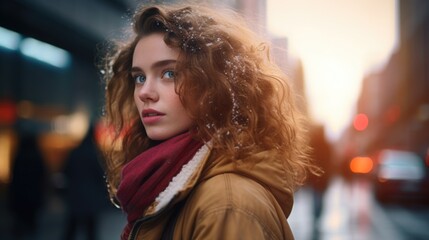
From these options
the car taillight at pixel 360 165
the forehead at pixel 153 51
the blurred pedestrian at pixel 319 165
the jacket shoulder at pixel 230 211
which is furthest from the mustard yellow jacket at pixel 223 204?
the car taillight at pixel 360 165

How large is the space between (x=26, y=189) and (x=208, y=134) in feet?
28.6

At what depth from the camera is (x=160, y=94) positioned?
1840 millimetres

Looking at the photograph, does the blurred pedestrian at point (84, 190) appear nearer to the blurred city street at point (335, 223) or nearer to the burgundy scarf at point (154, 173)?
the blurred city street at point (335, 223)

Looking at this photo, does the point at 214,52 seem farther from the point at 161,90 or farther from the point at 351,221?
the point at 351,221

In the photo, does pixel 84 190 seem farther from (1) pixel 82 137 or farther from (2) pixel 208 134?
(2) pixel 208 134

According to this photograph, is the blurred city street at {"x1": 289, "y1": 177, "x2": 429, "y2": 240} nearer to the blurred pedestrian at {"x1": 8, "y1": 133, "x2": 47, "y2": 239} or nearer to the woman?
the blurred pedestrian at {"x1": 8, "y1": 133, "x2": 47, "y2": 239}

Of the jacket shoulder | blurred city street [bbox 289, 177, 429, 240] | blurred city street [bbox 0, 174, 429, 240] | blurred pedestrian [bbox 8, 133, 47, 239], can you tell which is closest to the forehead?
the jacket shoulder

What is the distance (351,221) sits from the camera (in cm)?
1188

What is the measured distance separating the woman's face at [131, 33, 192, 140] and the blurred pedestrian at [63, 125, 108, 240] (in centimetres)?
582

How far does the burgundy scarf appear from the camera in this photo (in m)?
1.74

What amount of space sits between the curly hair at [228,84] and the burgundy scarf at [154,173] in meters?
0.06

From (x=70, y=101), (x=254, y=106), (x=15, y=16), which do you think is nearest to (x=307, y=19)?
(x=254, y=106)

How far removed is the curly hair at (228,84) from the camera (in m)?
Answer: 1.79

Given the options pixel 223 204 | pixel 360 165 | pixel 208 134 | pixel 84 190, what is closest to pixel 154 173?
pixel 208 134
